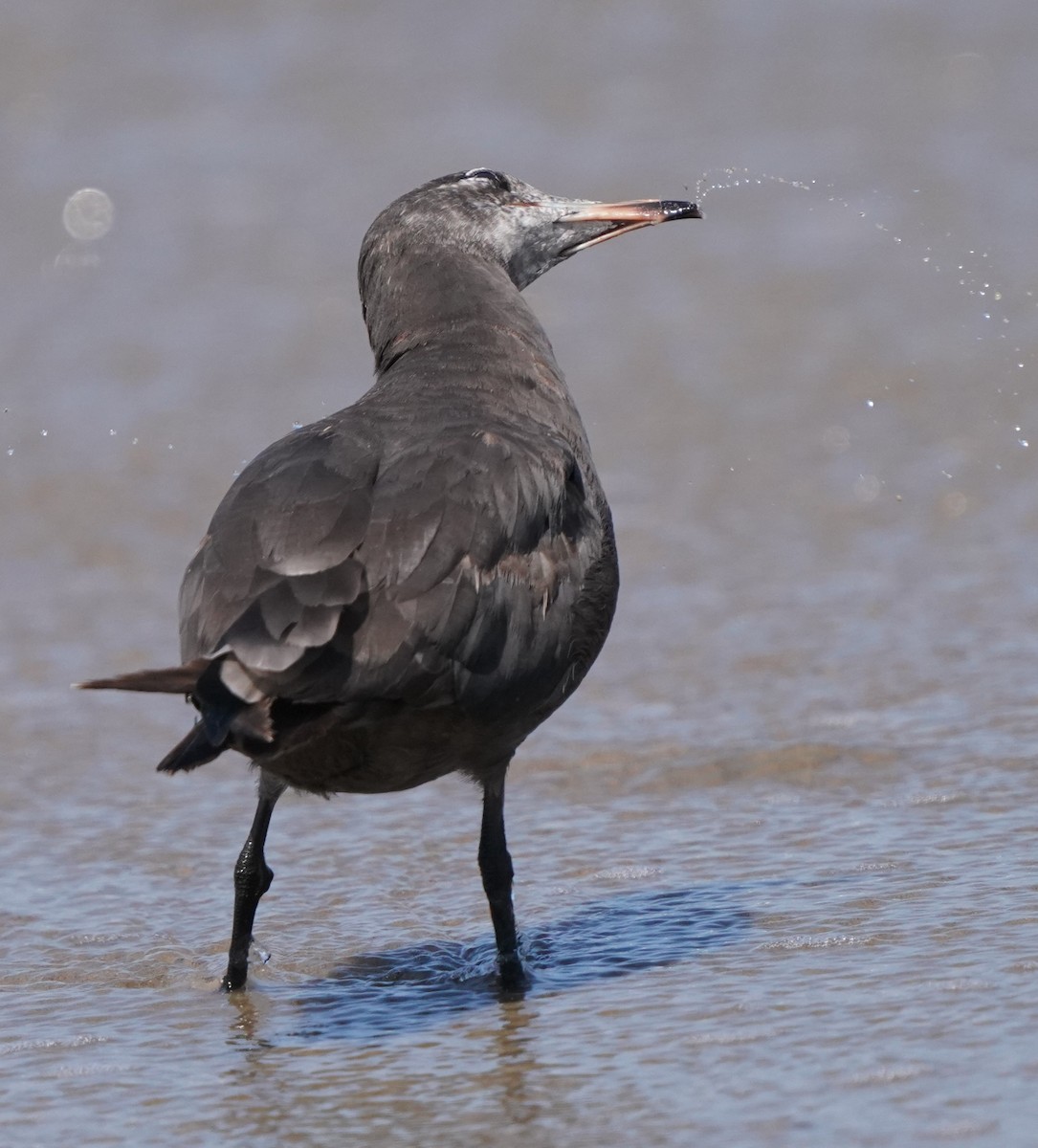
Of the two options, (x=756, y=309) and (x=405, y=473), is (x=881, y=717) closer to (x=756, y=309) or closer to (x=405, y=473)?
(x=405, y=473)

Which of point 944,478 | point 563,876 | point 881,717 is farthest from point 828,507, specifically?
point 563,876

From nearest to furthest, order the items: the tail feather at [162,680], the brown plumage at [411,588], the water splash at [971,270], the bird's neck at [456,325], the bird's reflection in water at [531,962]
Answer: the tail feather at [162,680] < the brown plumage at [411,588] < the bird's reflection in water at [531,962] < the bird's neck at [456,325] < the water splash at [971,270]

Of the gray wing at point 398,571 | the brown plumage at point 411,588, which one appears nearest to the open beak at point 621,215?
the brown plumage at point 411,588

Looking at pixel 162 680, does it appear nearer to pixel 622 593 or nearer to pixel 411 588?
pixel 411 588

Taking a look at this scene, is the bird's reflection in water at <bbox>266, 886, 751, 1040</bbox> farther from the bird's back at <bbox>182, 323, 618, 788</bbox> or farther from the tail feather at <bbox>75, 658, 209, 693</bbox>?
the tail feather at <bbox>75, 658, 209, 693</bbox>

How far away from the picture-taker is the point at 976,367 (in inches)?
365

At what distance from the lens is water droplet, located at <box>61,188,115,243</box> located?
35.8 feet

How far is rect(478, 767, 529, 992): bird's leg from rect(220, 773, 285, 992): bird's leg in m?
0.48

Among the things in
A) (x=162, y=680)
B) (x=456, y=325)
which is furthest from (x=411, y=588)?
(x=456, y=325)

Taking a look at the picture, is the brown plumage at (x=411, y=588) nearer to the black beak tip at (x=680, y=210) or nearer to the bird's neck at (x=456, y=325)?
the bird's neck at (x=456, y=325)

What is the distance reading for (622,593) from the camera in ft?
25.1

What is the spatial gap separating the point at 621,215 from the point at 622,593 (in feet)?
8.07

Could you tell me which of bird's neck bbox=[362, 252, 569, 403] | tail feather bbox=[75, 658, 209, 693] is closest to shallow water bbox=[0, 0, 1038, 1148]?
tail feather bbox=[75, 658, 209, 693]

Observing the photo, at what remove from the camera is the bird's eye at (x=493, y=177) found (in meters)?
5.41
